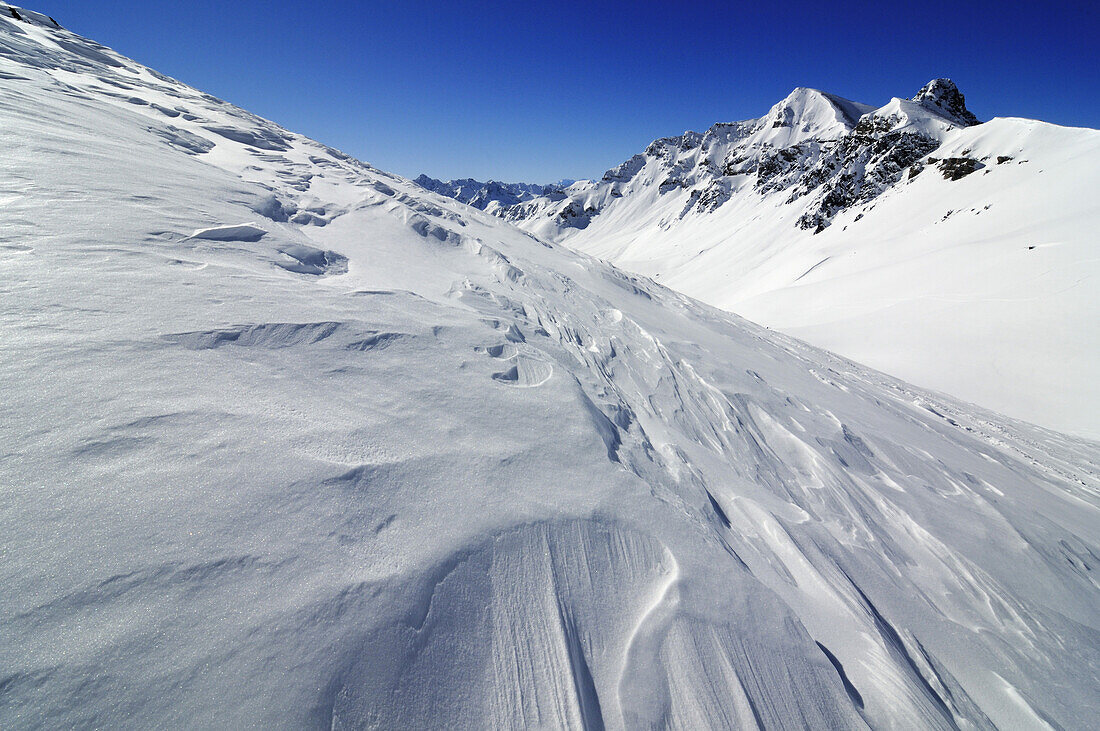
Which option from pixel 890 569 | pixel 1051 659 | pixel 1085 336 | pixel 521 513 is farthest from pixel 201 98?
pixel 1085 336

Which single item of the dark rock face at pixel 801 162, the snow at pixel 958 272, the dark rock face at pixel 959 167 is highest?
the dark rock face at pixel 801 162

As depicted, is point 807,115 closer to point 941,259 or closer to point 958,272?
point 941,259

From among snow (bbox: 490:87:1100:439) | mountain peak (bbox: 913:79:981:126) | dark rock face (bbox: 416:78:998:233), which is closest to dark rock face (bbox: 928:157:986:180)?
dark rock face (bbox: 416:78:998:233)

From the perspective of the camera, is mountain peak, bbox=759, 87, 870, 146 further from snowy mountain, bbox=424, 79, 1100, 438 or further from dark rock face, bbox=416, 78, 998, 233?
snowy mountain, bbox=424, 79, 1100, 438

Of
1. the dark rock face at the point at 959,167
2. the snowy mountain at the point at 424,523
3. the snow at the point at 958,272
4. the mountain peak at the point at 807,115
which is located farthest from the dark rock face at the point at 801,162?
the snowy mountain at the point at 424,523

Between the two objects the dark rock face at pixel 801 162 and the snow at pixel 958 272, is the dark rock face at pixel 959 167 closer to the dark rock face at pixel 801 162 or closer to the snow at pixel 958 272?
the dark rock face at pixel 801 162

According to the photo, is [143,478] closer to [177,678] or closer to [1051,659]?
[177,678]

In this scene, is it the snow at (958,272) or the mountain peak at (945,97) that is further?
the mountain peak at (945,97)
